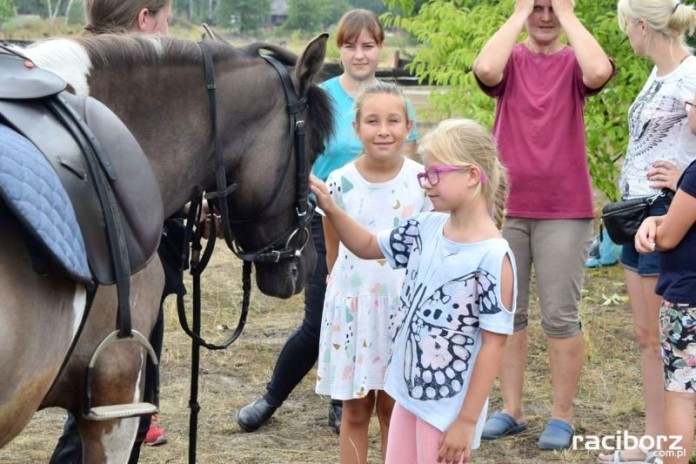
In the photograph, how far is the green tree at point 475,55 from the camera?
7.29m

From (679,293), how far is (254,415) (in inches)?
86.3

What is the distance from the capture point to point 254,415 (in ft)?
16.4

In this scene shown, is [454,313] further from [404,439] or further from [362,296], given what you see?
[362,296]

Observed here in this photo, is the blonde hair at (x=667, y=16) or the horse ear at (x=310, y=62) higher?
the blonde hair at (x=667, y=16)

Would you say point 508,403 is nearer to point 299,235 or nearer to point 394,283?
point 394,283

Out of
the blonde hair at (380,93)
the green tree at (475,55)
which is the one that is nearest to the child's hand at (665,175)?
the blonde hair at (380,93)

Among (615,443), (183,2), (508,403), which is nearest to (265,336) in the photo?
(508,403)

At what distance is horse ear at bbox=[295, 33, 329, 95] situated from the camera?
3.20m

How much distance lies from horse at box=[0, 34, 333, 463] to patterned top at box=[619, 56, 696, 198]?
1.54m

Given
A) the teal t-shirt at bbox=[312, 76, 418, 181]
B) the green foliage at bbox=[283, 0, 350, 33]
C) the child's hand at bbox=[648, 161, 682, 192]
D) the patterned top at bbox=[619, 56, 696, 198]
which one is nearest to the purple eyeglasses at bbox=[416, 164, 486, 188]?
the child's hand at bbox=[648, 161, 682, 192]

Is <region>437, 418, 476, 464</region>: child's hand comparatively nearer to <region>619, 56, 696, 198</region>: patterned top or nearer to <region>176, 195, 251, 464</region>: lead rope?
<region>176, 195, 251, 464</region>: lead rope

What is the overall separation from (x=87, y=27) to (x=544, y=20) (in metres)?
2.16

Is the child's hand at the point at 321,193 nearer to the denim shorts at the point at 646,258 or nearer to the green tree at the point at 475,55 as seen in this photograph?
the denim shorts at the point at 646,258

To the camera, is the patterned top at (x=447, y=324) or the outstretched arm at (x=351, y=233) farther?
the outstretched arm at (x=351, y=233)
